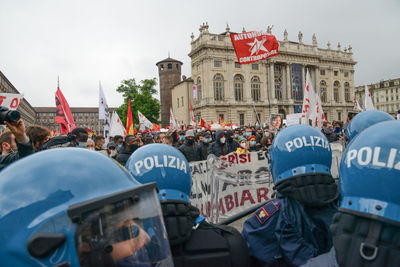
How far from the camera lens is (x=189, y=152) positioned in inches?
306

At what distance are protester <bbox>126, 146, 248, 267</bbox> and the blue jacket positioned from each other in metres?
0.18

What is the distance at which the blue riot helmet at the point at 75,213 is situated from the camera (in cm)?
92

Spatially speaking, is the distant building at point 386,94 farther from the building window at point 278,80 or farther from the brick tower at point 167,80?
the brick tower at point 167,80

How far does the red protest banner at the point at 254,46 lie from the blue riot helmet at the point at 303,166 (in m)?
7.92

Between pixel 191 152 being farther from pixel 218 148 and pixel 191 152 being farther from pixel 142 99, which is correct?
pixel 142 99

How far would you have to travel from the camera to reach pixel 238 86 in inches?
1672

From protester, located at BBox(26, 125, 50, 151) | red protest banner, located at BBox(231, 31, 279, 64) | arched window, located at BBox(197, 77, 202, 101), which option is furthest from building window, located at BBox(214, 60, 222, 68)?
protester, located at BBox(26, 125, 50, 151)

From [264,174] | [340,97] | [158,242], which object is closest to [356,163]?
[158,242]

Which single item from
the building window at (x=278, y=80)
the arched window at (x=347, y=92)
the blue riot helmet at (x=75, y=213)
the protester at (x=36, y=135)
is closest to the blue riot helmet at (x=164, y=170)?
the blue riot helmet at (x=75, y=213)

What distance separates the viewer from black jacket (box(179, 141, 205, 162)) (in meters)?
7.73

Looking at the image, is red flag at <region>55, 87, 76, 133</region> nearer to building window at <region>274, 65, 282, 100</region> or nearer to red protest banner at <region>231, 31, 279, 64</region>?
red protest banner at <region>231, 31, 279, 64</region>

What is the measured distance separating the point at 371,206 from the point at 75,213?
108 centimetres

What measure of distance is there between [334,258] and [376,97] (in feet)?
370

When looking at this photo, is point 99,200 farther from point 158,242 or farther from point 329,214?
point 329,214
